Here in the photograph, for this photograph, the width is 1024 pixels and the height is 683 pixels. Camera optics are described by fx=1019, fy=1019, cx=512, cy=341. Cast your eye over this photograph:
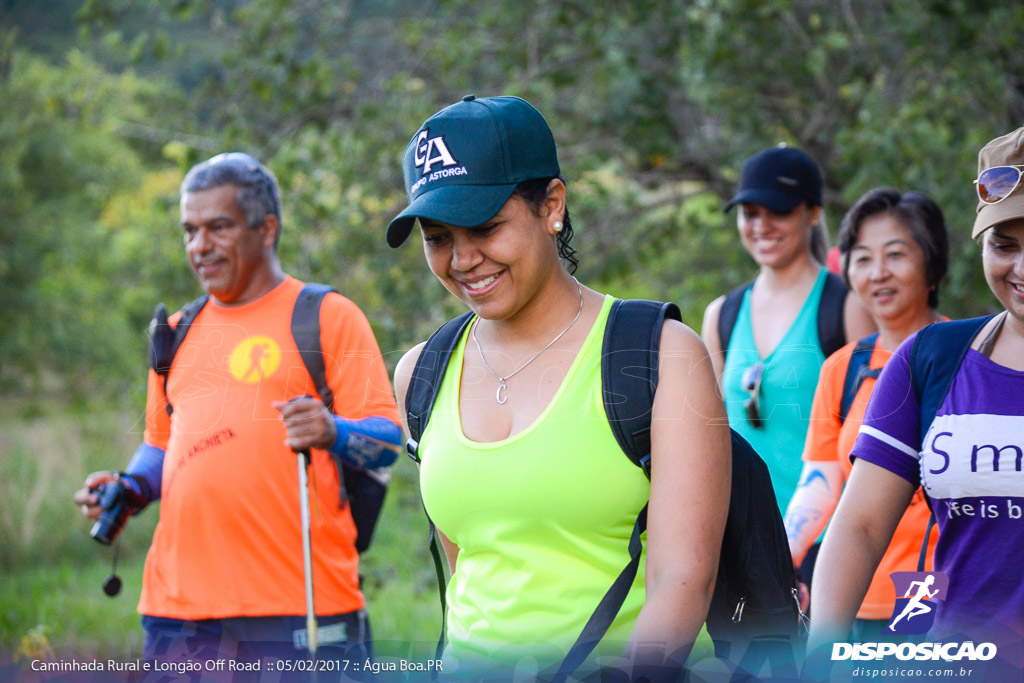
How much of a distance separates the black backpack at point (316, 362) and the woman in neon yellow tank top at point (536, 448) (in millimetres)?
1239

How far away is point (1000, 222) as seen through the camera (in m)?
1.89

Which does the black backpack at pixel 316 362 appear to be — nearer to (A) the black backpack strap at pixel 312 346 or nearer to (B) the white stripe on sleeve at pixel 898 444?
(A) the black backpack strap at pixel 312 346

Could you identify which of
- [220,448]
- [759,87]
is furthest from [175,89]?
[220,448]

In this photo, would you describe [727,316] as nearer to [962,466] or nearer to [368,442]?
[368,442]

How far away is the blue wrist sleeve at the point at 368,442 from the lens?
9.73 ft

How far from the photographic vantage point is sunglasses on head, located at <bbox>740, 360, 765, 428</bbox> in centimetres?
317

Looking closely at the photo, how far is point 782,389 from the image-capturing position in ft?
10.6

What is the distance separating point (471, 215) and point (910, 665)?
1120 millimetres

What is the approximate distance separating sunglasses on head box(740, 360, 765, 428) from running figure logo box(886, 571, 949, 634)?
3.40 feet

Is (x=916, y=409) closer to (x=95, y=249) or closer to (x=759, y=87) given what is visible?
(x=759, y=87)

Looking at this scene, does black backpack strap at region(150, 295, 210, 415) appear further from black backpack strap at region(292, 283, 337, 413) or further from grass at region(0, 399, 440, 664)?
grass at region(0, 399, 440, 664)

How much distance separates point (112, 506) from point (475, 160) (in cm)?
197

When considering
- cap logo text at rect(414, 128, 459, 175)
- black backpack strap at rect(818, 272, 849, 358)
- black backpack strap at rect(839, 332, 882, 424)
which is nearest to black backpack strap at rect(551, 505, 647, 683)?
cap logo text at rect(414, 128, 459, 175)

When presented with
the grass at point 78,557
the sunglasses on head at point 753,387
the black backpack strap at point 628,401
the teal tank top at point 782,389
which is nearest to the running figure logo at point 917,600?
the black backpack strap at point 628,401
